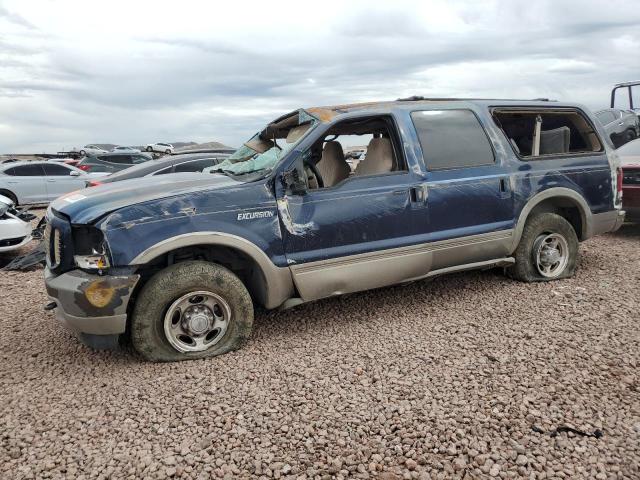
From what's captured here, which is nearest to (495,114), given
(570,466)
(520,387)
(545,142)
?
(545,142)

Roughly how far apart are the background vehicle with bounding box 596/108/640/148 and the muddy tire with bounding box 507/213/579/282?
33.3 ft

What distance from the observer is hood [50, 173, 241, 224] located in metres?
3.41

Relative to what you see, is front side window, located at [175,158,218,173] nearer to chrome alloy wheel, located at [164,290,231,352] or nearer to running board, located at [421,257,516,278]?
chrome alloy wheel, located at [164,290,231,352]

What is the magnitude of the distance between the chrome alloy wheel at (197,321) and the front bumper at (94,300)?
0.35 m

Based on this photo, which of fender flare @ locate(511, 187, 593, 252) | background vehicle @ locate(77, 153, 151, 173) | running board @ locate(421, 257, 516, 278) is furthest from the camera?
background vehicle @ locate(77, 153, 151, 173)

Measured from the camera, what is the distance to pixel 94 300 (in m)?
3.34

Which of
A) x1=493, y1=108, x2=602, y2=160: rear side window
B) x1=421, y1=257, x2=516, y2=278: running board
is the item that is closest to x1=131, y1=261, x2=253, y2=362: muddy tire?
x1=421, y1=257, x2=516, y2=278: running board

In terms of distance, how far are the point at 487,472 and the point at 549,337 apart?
1786 mm

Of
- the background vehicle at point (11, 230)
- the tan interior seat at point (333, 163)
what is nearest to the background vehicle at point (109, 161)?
the background vehicle at point (11, 230)

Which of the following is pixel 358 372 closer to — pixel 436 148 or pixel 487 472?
pixel 487 472

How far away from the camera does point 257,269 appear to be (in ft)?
12.5

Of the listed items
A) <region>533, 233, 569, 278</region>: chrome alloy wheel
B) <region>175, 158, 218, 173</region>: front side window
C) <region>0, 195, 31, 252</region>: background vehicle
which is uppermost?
<region>175, 158, 218, 173</region>: front side window

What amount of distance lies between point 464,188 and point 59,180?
13.0 metres

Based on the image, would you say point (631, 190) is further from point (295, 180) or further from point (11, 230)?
point (11, 230)
